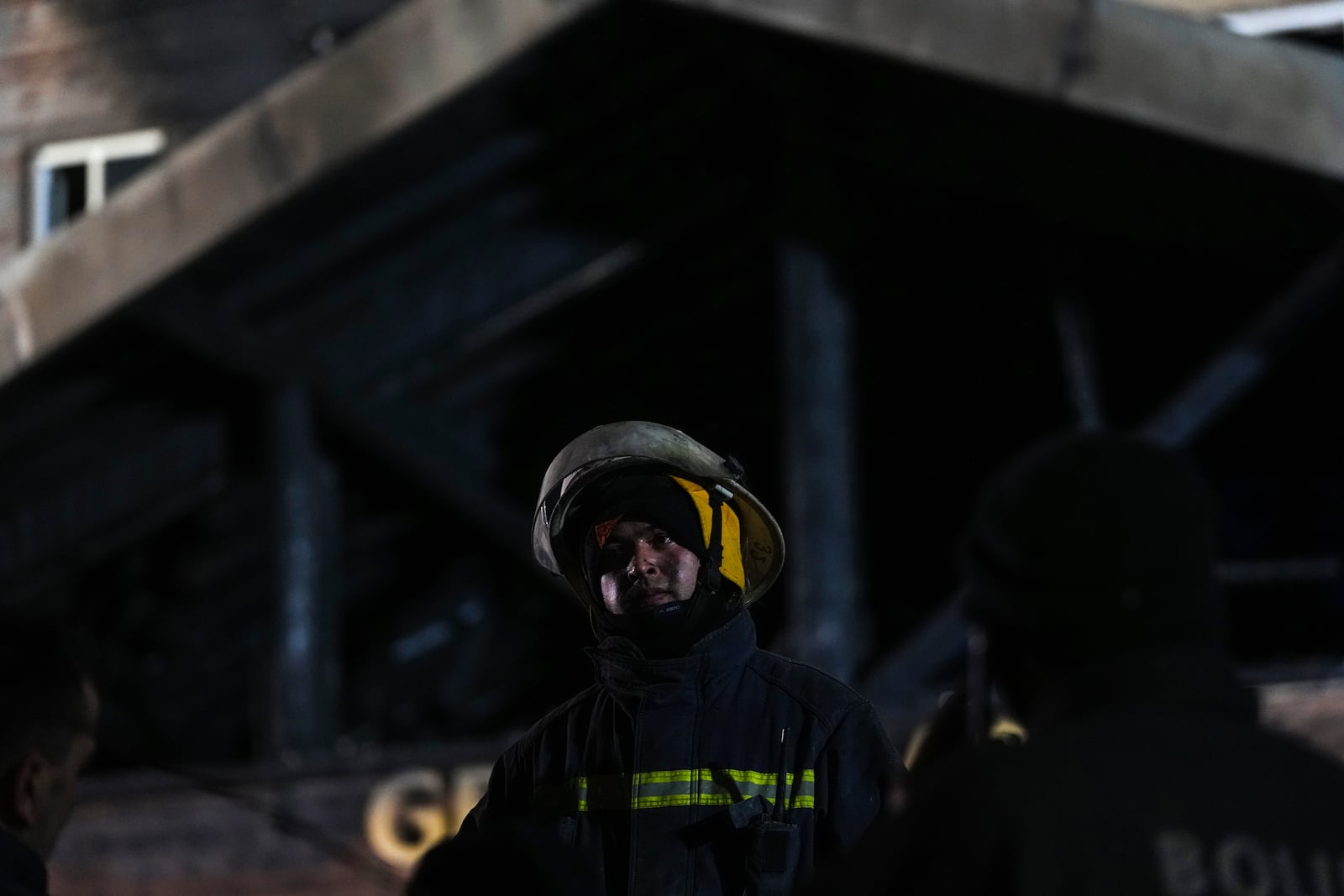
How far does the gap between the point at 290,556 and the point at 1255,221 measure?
4119mm

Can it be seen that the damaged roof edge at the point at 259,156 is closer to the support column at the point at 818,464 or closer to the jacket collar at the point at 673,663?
the support column at the point at 818,464

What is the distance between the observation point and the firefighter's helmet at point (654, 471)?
3537mm

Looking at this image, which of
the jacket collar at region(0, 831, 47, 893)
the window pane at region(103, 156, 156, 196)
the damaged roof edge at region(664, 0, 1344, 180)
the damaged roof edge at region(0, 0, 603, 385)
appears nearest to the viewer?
the jacket collar at region(0, 831, 47, 893)

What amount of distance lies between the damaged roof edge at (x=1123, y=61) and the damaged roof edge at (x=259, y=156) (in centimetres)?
106

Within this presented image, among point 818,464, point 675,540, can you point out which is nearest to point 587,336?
point 818,464

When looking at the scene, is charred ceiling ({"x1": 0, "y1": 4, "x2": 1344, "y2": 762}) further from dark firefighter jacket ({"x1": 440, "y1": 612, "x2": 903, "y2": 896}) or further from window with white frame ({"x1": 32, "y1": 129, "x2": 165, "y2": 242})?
dark firefighter jacket ({"x1": 440, "y1": 612, "x2": 903, "y2": 896})

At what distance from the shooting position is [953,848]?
177 centimetres

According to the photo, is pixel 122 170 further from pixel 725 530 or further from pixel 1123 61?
pixel 725 530

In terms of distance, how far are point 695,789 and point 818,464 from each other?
4.43 m

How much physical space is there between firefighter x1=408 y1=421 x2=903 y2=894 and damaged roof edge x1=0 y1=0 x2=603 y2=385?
12.6 feet

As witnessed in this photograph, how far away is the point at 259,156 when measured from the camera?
7500mm

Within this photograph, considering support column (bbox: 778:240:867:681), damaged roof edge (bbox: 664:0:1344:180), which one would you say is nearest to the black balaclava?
damaged roof edge (bbox: 664:0:1344:180)

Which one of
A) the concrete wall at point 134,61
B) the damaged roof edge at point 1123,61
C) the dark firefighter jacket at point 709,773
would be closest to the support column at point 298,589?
the damaged roof edge at point 1123,61

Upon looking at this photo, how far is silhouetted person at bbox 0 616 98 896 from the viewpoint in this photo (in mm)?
3324
